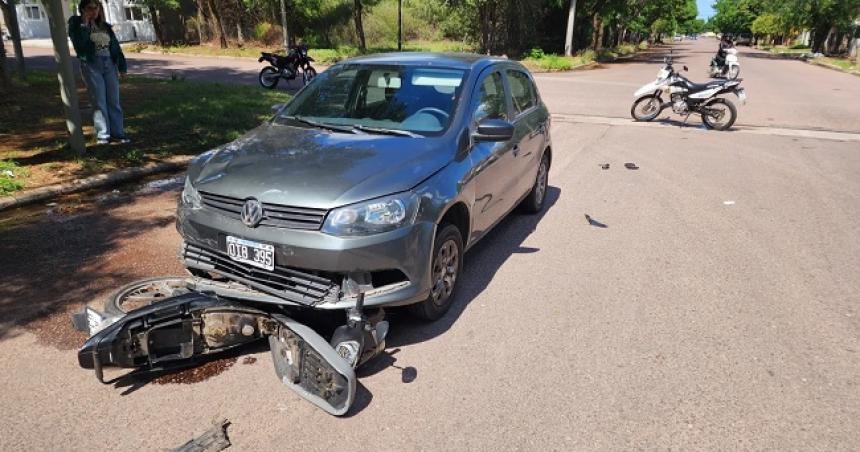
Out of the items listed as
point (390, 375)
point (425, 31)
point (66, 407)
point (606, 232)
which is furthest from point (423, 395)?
point (425, 31)

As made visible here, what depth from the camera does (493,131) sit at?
174 inches

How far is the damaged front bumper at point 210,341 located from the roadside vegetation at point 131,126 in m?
4.29

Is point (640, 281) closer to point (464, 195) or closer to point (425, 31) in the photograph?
point (464, 195)

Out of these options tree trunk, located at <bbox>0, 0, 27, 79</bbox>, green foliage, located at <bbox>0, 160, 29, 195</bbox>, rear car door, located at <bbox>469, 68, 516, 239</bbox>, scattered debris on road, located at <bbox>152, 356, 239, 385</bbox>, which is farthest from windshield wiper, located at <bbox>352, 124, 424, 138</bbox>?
tree trunk, located at <bbox>0, 0, 27, 79</bbox>

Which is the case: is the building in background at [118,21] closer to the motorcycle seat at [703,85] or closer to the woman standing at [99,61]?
the woman standing at [99,61]

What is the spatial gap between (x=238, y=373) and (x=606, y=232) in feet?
13.3

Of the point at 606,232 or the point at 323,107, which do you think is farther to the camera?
the point at 606,232

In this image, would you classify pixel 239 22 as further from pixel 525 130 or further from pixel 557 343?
pixel 557 343

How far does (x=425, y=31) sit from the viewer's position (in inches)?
1671

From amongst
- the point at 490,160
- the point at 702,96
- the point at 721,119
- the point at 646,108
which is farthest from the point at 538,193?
the point at 646,108

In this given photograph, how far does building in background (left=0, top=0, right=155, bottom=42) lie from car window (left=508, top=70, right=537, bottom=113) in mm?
37320

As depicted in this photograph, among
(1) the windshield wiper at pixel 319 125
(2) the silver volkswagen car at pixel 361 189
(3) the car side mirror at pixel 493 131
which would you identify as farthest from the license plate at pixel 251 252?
(3) the car side mirror at pixel 493 131

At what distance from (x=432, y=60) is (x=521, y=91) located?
1281 millimetres

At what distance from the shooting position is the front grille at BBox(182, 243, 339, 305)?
11.2 ft
